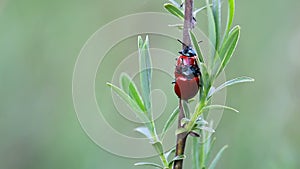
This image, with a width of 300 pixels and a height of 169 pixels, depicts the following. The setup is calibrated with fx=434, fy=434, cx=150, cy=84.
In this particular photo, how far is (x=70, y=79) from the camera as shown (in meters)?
1.53

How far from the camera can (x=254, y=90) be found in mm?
1368

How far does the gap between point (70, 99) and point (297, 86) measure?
0.74 meters

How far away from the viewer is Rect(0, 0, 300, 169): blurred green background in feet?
4.14

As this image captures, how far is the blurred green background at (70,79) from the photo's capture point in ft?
4.14

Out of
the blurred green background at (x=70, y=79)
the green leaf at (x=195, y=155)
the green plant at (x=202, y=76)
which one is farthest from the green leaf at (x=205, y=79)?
the blurred green background at (x=70, y=79)

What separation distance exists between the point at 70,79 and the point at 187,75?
1138 millimetres

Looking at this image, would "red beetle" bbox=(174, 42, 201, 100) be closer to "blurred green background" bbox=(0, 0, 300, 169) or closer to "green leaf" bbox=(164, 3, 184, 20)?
"green leaf" bbox=(164, 3, 184, 20)

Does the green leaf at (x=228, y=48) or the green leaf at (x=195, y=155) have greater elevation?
the green leaf at (x=228, y=48)

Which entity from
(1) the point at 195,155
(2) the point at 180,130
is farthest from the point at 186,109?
(1) the point at 195,155

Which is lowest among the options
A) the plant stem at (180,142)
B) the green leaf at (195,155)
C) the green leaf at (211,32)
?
the green leaf at (195,155)

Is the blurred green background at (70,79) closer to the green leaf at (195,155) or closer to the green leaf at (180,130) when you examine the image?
the green leaf at (195,155)

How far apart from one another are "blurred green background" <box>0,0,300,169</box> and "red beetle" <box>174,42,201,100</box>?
78 centimetres

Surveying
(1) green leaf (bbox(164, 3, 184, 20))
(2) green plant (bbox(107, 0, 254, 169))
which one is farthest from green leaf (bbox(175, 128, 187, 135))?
(1) green leaf (bbox(164, 3, 184, 20))

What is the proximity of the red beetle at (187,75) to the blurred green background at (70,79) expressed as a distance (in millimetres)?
779
